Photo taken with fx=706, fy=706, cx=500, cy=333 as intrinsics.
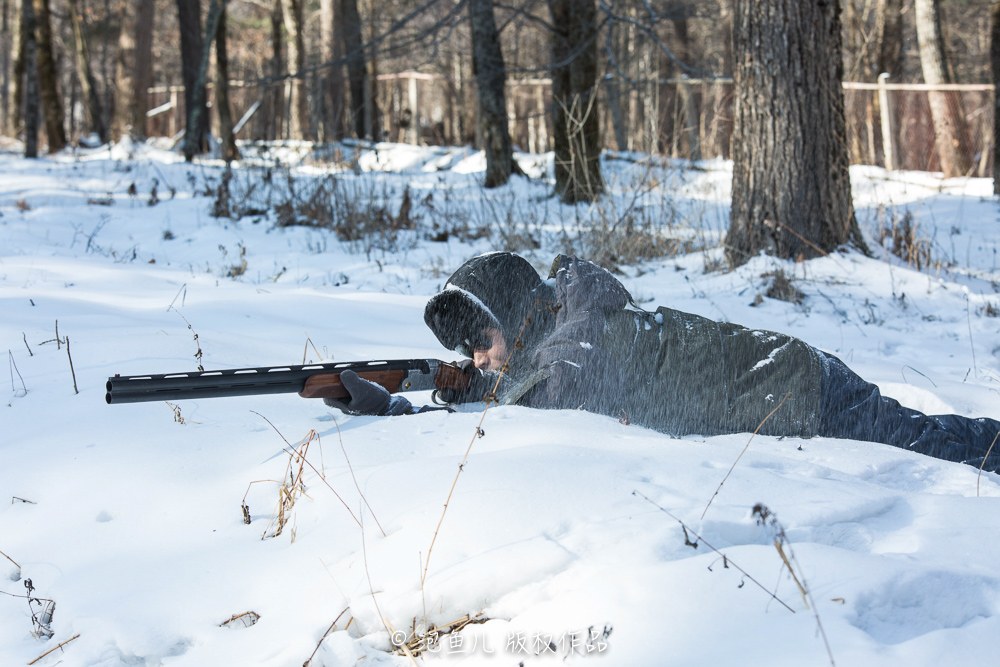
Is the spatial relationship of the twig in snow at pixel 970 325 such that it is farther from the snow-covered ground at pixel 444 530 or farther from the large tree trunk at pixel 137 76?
the large tree trunk at pixel 137 76

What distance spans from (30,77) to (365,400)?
40.1ft

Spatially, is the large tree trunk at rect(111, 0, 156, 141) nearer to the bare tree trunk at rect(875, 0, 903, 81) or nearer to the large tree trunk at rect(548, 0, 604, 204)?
the large tree trunk at rect(548, 0, 604, 204)

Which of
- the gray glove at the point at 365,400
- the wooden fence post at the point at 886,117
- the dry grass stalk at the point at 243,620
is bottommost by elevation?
the dry grass stalk at the point at 243,620

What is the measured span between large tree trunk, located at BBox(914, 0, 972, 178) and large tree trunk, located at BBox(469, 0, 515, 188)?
7214mm

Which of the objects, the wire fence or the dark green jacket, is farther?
the wire fence

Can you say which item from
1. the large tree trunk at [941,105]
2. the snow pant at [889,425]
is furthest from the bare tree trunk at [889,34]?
the snow pant at [889,425]

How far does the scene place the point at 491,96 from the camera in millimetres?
8680

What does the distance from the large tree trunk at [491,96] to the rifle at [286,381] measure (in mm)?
6641

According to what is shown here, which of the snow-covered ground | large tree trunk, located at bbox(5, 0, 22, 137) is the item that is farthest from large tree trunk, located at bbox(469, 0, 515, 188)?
large tree trunk, located at bbox(5, 0, 22, 137)

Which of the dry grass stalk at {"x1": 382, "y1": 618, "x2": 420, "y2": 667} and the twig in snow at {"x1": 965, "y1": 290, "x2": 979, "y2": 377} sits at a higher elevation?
the twig in snow at {"x1": 965, "y1": 290, "x2": 979, "y2": 377}

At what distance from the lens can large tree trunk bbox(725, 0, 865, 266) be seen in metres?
4.64

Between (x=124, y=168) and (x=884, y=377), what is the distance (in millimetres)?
10192

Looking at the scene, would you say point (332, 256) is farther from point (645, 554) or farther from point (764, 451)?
point (645, 554)

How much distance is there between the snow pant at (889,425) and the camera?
2314mm
